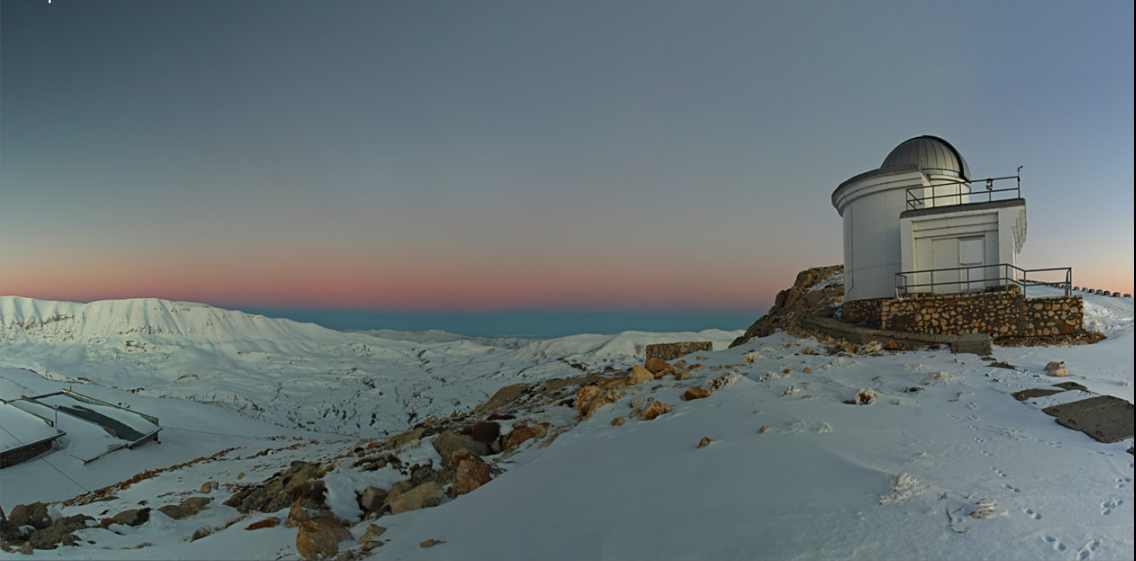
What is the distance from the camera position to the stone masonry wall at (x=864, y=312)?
675 inches

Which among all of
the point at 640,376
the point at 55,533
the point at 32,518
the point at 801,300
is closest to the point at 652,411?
the point at 640,376

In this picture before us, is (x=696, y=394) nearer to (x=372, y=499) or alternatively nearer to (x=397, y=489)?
(x=397, y=489)

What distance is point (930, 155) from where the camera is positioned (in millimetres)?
18438

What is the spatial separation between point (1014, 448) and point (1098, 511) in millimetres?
1588

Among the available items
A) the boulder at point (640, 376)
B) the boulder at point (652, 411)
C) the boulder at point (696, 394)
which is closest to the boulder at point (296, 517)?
the boulder at point (652, 411)

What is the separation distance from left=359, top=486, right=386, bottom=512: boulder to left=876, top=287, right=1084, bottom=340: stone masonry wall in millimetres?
14109

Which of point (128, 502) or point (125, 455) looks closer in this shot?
point (128, 502)

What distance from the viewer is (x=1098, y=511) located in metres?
4.05

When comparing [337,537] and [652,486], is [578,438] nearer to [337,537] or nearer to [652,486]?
[652,486]

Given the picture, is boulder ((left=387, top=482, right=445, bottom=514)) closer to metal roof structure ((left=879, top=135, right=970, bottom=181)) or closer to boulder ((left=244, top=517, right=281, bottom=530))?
boulder ((left=244, top=517, right=281, bottom=530))

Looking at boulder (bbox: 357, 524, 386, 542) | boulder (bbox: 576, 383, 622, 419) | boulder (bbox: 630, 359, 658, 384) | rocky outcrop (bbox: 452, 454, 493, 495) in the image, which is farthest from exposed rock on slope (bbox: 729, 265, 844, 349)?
boulder (bbox: 357, 524, 386, 542)

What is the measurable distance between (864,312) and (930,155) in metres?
5.93

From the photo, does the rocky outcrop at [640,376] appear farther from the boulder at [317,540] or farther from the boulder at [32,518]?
the boulder at [32,518]

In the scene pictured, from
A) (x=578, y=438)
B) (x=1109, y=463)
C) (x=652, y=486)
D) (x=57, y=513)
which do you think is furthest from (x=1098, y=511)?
(x=57, y=513)
